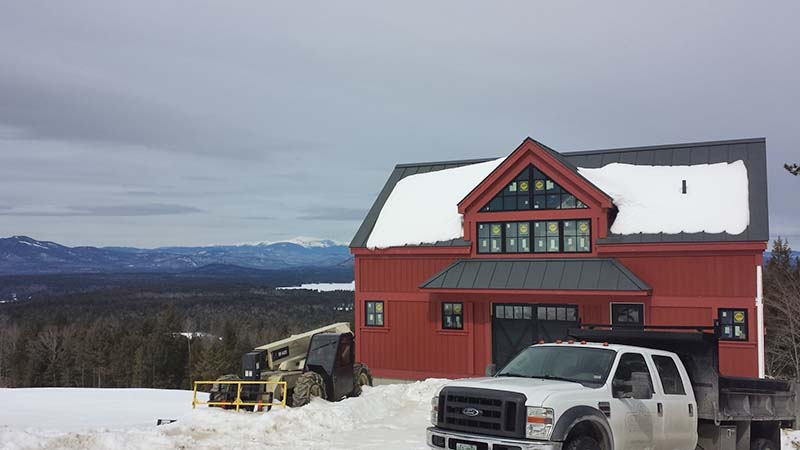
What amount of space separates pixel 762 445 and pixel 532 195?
13.3m

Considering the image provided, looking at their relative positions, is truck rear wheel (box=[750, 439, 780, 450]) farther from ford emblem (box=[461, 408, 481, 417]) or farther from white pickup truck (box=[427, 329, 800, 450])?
ford emblem (box=[461, 408, 481, 417])

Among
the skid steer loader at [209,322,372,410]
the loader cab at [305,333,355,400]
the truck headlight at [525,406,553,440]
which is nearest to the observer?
the truck headlight at [525,406,553,440]

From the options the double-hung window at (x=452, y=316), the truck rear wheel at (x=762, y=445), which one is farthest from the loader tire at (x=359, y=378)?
the truck rear wheel at (x=762, y=445)

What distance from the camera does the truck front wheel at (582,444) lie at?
331 inches

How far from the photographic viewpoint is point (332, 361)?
1862cm

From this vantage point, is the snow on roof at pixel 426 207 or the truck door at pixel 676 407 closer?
the truck door at pixel 676 407

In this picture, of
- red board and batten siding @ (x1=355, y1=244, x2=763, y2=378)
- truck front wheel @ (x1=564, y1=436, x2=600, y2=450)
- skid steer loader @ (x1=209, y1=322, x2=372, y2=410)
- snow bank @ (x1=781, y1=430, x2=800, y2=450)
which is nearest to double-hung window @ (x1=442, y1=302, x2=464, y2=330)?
red board and batten siding @ (x1=355, y1=244, x2=763, y2=378)

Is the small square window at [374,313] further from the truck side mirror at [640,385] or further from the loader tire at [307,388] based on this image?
the truck side mirror at [640,385]

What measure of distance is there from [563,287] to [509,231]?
3092 mm

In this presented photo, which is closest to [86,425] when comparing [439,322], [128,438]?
[128,438]

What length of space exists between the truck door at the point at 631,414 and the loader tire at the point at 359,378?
11368mm

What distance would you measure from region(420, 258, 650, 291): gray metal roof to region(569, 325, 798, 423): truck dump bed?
31.7 ft

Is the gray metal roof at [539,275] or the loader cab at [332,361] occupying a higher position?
the gray metal roof at [539,275]

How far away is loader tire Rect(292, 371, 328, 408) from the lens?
17328 mm
